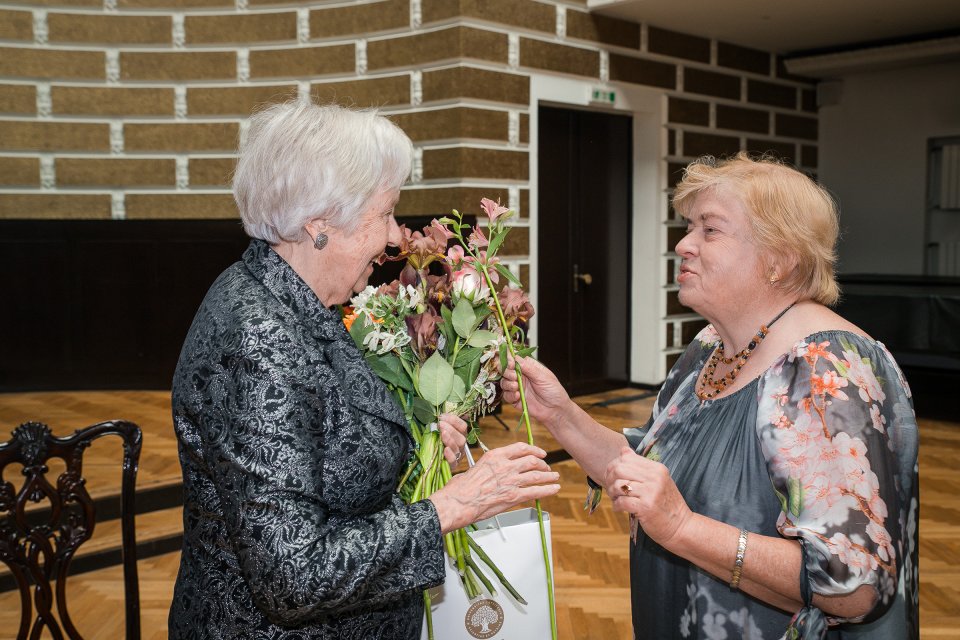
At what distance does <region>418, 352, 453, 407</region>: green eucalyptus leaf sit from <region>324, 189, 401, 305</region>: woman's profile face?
0.19 m

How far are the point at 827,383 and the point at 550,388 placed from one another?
0.64 m

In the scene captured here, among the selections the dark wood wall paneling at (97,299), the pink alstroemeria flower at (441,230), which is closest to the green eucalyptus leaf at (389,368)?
the pink alstroemeria flower at (441,230)

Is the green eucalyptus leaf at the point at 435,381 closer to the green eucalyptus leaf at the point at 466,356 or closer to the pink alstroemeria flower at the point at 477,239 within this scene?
the green eucalyptus leaf at the point at 466,356

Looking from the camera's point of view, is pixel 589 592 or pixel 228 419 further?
pixel 589 592


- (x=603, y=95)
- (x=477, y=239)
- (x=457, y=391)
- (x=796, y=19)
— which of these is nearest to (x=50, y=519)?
(x=457, y=391)

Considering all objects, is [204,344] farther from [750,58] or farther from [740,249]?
[750,58]

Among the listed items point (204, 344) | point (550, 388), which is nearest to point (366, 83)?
point (550, 388)

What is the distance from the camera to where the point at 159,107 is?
289 inches

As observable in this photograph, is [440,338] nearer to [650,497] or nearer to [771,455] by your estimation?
[650,497]

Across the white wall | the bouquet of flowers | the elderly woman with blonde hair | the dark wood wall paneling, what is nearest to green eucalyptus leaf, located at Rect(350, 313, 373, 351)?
the bouquet of flowers

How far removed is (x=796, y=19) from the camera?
7637mm

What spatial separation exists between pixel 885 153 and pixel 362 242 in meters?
9.34

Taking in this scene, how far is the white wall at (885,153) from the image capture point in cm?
916

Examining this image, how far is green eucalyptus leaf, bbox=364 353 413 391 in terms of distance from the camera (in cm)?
153
